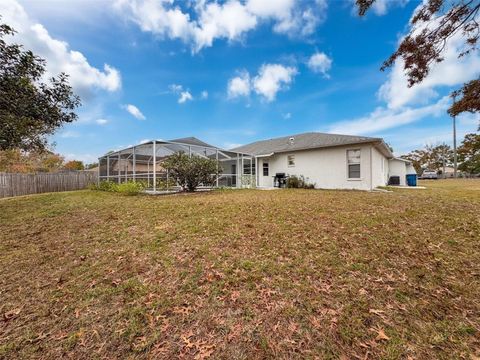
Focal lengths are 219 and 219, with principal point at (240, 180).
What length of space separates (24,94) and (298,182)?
13.2 metres

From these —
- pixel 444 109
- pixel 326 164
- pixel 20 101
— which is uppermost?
pixel 20 101

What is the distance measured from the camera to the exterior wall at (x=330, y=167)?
1230 cm

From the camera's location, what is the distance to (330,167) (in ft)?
44.6

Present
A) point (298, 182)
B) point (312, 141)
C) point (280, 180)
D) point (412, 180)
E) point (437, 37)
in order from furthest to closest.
A: 1. point (412, 180)
2. point (280, 180)
3. point (312, 141)
4. point (298, 182)
5. point (437, 37)

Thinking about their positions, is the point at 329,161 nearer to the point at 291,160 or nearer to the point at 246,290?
the point at 291,160

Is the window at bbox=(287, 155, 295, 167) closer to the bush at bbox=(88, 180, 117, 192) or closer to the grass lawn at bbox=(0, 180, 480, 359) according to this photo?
the grass lawn at bbox=(0, 180, 480, 359)

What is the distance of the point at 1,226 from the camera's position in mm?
5367

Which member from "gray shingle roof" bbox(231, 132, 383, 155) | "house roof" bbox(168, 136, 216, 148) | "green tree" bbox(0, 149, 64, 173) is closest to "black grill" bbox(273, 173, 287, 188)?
"gray shingle roof" bbox(231, 132, 383, 155)

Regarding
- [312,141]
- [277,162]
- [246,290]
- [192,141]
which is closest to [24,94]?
[246,290]

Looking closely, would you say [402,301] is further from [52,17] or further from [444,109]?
[52,17]

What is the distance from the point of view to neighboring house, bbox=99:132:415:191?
12188 mm

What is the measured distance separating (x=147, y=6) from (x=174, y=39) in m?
2.89

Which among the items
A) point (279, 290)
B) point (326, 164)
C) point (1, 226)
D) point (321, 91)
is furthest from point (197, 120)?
point (279, 290)

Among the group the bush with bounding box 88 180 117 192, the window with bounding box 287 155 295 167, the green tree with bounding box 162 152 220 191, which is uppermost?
the window with bounding box 287 155 295 167
